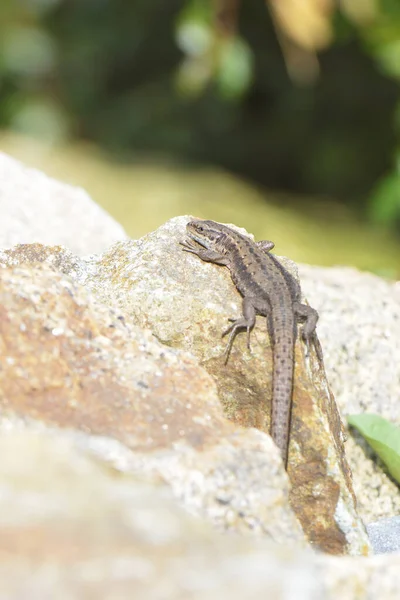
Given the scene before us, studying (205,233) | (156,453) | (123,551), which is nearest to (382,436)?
(205,233)

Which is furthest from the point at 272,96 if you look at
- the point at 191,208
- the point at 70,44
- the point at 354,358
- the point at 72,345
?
the point at 72,345

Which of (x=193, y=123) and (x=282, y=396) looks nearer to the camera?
(x=282, y=396)

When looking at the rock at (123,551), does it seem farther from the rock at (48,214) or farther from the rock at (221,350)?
the rock at (48,214)

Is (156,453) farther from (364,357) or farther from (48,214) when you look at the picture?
(48,214)

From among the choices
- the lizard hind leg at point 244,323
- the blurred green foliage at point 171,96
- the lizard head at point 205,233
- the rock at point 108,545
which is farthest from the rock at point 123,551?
the blurred green foliage at point 171,96

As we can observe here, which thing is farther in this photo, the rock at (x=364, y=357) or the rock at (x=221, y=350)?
the rock at (x=364, y=357)

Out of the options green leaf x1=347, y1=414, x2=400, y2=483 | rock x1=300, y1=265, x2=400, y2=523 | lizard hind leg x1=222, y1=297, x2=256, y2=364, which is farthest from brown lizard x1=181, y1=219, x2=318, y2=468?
rock x1=300, y1=265, x2=400, y2=523
